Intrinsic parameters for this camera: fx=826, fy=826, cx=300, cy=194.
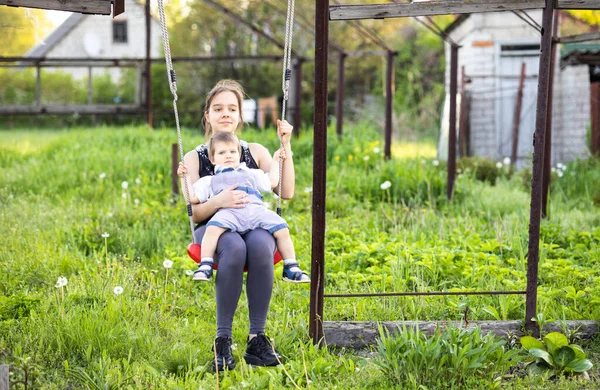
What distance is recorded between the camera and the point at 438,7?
15.3 ft

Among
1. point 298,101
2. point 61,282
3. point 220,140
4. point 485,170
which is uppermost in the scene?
point 298,101

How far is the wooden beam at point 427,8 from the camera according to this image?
4.55 meters

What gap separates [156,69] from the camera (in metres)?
21.3

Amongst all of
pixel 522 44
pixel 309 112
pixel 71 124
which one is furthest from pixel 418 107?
pixel 71 124

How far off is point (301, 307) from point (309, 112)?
15569 mm

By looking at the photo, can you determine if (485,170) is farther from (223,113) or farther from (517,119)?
(223,113)

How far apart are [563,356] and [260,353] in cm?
146

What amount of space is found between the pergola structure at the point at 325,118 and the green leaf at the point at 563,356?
19.6 inches

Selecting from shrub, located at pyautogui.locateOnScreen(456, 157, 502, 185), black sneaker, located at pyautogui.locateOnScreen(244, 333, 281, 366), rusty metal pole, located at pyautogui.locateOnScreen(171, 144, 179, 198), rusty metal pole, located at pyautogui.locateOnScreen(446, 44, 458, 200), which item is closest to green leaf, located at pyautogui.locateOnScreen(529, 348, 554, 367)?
black sneaker, located at pyautogui.locateOnScreen(244, 333, 281, 366)

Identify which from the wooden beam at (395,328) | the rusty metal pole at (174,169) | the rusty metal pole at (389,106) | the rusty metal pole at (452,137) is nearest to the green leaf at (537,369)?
the wooden beam at (395,328)

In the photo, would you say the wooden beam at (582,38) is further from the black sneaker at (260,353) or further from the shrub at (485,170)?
the black sneaker at (260,353)

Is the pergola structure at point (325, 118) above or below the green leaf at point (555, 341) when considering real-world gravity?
above

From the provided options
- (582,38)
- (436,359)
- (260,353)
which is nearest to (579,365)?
(436,359)

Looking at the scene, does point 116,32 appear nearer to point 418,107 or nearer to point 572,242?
point 418,107
